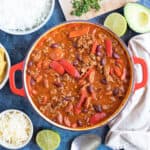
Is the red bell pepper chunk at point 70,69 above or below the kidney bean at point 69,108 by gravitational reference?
above

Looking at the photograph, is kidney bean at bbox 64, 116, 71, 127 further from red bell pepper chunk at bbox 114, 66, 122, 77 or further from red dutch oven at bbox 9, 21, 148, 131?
red bell pepper chunk at bbox 114, 66, 122, 77

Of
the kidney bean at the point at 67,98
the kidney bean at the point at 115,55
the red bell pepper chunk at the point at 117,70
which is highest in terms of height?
the kidney bean at the point at 115,55

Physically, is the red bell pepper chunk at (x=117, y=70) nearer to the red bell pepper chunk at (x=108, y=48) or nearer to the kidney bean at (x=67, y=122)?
the red bell pepper chunk at (x=108, y=48)

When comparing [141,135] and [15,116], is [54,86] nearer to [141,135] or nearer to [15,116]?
[15,116]

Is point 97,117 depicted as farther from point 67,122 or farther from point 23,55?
point 23,55

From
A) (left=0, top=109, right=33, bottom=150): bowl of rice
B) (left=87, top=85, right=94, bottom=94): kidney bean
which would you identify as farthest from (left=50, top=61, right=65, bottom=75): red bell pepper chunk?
(left=0, top=109, right=33, bottom=150): bowl of rice

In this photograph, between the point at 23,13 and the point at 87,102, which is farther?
the point at 23,13

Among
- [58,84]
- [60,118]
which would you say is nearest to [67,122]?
[60,118]

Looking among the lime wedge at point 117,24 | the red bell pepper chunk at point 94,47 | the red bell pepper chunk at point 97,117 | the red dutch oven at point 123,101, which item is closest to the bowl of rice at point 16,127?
the red dutch oven at point 123,101
